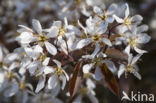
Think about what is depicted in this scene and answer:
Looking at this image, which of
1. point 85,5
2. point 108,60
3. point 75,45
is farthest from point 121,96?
point 85,5

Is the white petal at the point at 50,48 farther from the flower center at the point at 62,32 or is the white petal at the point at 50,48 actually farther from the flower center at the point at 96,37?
the flower center at the point at 96,37

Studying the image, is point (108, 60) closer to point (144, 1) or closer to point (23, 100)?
point (23, 100)

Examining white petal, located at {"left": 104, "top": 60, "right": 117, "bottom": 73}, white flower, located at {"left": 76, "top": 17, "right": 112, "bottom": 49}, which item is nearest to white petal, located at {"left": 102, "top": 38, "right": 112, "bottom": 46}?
white flower, located at {"left": 76, "top": 17, "right": 112, "bottom": 49}

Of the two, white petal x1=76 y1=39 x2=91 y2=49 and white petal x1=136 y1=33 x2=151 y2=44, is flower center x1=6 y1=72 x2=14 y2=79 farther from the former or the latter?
white petal x1=136 y1=33 x2=151 y2=44

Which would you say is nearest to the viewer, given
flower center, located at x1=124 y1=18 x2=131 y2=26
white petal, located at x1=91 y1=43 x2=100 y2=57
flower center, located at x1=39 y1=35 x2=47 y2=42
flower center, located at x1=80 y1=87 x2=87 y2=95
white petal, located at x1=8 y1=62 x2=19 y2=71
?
white petal, located at x1=91 y1=43 x2=100 y2=57

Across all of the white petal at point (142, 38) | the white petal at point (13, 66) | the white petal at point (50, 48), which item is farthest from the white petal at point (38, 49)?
the white petal at point (142, 38)
